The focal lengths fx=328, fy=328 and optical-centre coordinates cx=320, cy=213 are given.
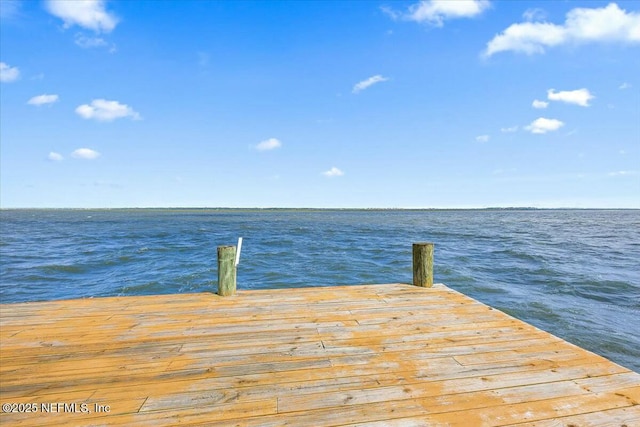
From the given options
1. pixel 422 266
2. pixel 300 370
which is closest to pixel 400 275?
pixel 422 266

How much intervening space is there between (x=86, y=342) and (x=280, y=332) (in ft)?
8.04

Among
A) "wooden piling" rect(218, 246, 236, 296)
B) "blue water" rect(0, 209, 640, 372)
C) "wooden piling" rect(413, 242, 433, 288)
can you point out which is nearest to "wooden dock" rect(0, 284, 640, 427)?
"wooden piling" rect(218, 246, 236, 296)

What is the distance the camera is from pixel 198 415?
2.70 m

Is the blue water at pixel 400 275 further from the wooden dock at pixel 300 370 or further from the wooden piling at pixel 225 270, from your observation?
the wooden piling at pixel 225 270

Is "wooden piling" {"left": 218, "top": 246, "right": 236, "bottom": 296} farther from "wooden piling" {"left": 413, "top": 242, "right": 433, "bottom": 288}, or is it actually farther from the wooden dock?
"wooden piling" {"left": 413, "top": 242, "right": 433, "bottom": 288}

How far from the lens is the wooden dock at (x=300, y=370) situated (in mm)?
2732

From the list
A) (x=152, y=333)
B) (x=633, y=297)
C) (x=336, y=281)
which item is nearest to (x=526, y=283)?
(x=633, y=297)

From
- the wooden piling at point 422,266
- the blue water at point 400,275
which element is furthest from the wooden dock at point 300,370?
the blue water at point 400,275

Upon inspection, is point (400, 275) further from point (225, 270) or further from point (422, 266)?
point (225, 270)

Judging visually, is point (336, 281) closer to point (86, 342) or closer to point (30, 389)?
point (86, 342)

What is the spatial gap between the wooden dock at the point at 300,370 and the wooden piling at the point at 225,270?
2.78 feet

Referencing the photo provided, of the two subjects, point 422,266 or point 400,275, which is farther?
point 400,275

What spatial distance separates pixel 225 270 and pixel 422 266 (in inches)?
157

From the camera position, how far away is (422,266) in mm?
6859
